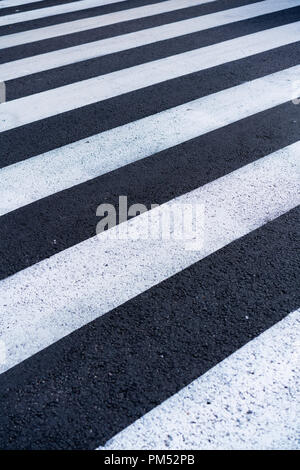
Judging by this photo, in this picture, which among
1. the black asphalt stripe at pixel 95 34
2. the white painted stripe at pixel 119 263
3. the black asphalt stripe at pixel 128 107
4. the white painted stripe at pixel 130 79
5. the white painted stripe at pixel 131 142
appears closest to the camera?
the white painted stripe at pixel 119 263

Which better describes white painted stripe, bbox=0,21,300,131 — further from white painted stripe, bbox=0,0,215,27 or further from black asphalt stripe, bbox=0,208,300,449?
black asphalt stripe, bbox=0,208,300,449

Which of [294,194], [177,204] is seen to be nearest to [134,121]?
[177,204]

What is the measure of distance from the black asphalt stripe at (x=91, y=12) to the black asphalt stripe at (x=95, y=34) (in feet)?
0.16

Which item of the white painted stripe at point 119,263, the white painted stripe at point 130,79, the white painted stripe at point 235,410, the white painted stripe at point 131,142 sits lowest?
the white painted stripe at point 235,410

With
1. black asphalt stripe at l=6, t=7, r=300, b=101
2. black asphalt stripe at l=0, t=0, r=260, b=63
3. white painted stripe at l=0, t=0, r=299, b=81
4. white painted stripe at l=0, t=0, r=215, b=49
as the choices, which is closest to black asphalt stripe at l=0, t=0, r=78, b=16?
white painted stripe at l=0, t=0, r=215, b=49

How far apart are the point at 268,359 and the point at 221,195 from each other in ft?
5.01

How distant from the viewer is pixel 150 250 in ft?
11.0

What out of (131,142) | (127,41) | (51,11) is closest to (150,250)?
(131,142)

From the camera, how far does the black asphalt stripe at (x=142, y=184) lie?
136 inches

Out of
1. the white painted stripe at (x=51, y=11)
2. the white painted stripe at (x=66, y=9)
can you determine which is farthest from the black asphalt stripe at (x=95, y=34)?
the white painted stripe at (x=51, y=11)

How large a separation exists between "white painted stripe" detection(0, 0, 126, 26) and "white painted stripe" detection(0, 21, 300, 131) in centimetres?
297

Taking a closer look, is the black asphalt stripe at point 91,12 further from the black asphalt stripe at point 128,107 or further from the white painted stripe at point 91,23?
the black asphalt stripe at point 128,107

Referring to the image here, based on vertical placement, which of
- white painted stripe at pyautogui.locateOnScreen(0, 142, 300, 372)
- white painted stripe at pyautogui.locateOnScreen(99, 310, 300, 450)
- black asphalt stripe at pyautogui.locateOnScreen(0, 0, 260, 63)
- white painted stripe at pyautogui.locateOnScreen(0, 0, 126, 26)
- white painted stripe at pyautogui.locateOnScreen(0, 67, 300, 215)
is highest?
white painted stripe at pyautogui.locateOnScreen(0, 0, 126, 26)

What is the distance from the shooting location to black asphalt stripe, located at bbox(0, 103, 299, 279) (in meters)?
3.45
